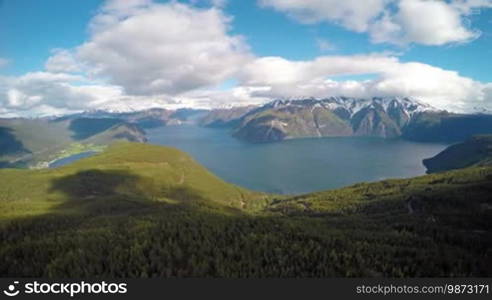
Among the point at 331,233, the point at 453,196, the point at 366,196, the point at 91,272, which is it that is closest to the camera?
the point at 91,272

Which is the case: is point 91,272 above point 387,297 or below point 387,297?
below

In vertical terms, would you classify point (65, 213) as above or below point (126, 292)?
below

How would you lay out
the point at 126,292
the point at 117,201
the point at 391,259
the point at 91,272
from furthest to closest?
1. the point at 117,201
2. the point at 391,259
3. the point at 91,272
4. the point at 126,292

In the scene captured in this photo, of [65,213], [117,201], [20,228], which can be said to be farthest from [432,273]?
[117,201]

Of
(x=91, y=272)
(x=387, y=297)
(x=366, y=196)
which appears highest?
(x=387, y=297)

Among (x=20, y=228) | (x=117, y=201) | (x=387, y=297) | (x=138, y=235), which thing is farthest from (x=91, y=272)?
(x=117, y=201)

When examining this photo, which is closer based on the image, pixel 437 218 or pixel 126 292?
pixel 126 292

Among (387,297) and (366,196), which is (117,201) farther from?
(387,297)

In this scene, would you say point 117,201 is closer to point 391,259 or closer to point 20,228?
point 20,228

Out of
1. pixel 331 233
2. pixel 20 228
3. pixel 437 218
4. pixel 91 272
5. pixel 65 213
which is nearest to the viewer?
pixel 91 272
